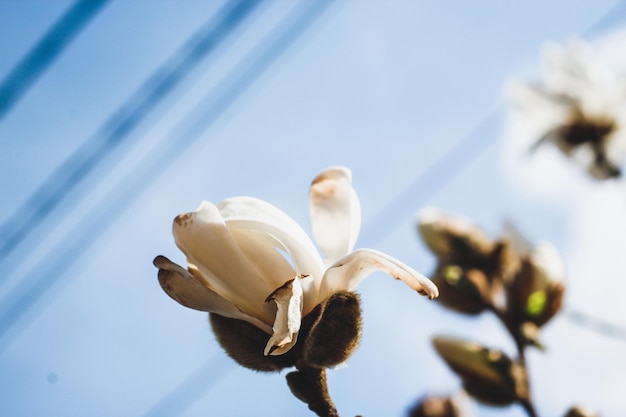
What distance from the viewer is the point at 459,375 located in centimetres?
86

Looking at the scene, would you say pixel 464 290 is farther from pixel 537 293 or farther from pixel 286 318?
pixel 286 318

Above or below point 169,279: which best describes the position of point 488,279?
below

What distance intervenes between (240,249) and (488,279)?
1.65 feet

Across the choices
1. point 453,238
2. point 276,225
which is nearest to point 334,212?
point 276,225

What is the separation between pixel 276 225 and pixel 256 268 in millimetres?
37

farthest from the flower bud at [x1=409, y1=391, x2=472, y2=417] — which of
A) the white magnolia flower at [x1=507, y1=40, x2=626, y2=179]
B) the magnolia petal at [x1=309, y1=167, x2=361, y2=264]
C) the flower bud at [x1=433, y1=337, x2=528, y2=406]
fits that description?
the white magnolia flower at [x1=507, y1=40, x2=626, y2=179]

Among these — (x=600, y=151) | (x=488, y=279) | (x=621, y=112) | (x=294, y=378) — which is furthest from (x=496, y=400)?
(x=621, y=112)

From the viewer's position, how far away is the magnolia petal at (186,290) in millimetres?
519

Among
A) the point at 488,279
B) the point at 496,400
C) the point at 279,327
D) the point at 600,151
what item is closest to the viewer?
the point at 279,327

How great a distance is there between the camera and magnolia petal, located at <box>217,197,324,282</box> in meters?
0.53

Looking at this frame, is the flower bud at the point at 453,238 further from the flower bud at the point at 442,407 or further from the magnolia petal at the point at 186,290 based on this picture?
the magnolia petal at the point at 186,290

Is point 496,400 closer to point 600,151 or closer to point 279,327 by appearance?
point 279,327

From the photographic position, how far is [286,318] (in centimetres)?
48

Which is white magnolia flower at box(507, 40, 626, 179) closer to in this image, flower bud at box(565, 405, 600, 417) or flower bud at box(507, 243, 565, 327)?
flower bud at box(507, 243, 565, 327)
